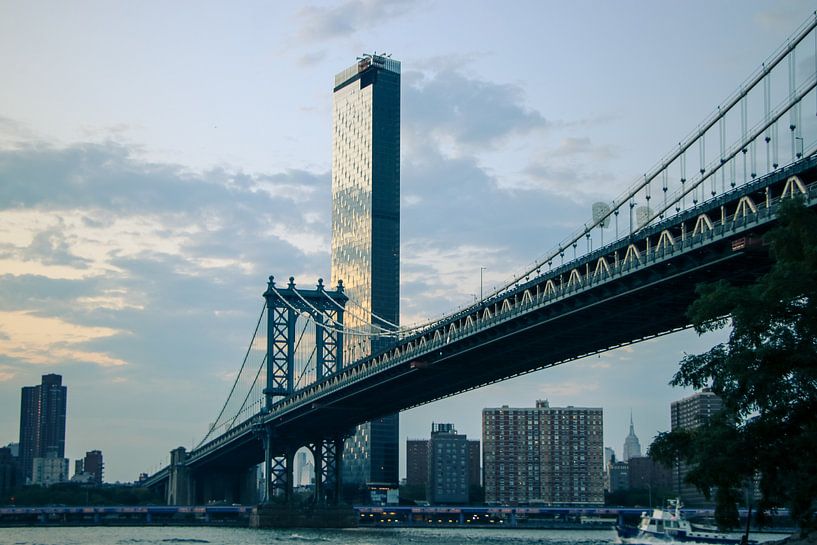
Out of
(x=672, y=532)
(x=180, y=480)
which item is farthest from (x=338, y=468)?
(x=672, y=532)

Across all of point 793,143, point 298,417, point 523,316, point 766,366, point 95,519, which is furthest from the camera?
point 95,519

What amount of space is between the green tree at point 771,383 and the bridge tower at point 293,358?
91.6 metres

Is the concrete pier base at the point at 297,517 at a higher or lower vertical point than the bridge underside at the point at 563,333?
lower

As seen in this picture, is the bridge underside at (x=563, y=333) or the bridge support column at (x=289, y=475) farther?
the bridge support column at (x=289, y=475)

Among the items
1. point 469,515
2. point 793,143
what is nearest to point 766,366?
point 793,143

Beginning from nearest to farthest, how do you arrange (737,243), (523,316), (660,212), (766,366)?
(766,366) → (737,243) → (660,212) → (523,316)

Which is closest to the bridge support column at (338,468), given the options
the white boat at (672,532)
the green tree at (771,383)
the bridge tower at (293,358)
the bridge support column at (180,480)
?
the bridge tower at (293,358)

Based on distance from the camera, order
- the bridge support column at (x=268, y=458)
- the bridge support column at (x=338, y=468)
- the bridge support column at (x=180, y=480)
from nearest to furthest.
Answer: the bridge support column at (x=268, y=458), the bridge support column at (x=338, y=468), the bridge support column at (x=180, y=480)

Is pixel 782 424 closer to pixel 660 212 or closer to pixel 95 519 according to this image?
pixel 660 212

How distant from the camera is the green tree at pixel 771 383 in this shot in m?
34.5

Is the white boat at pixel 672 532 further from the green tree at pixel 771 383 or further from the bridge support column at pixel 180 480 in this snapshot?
the bridge support column at pixel 180 480

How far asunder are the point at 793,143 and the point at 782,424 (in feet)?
49.8

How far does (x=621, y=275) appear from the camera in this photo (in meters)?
61.2

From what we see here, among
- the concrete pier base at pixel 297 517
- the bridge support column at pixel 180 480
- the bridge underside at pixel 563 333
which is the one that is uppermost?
the bridge underside at pixel 563 333
